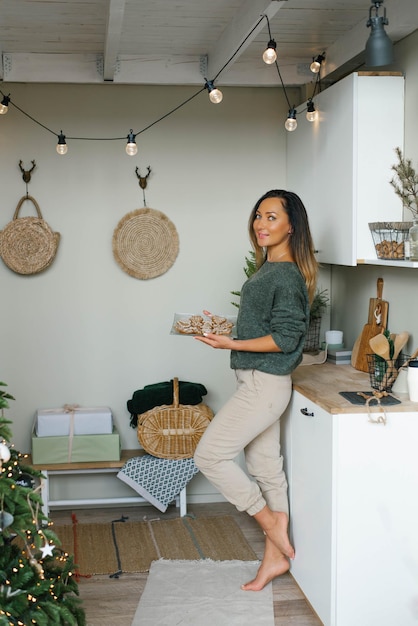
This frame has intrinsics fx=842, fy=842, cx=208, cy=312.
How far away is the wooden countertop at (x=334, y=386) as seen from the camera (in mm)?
2986

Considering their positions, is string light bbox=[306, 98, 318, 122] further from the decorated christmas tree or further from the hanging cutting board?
the decorated christmas tree

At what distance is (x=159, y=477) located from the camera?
4562 millimetres

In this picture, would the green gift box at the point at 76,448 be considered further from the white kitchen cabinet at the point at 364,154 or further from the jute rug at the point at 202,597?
the white kitchen cabinet at the point at 364,154

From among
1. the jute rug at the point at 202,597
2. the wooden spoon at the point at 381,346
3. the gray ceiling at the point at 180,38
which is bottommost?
the jute rug at the point at 202,597

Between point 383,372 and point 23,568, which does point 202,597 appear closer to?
point 383,372

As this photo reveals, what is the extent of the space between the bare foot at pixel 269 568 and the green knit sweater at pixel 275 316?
80cm

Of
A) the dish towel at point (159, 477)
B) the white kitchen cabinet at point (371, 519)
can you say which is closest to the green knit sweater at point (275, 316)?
the white kitchen cabinet at point (371, 519)

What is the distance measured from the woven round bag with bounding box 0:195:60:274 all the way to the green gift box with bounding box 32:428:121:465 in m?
0.95

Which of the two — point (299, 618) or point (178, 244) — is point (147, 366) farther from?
point (299, 618)

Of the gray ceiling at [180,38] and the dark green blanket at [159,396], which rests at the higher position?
the gray ceiling at [180,38]

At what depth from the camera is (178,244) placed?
487 centimetres

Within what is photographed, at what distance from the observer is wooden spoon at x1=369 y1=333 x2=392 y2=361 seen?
3322 millimetres

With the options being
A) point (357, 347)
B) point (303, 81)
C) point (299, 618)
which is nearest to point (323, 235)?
point (357, 347)

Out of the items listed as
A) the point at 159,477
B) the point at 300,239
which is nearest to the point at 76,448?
the point at 159,477
